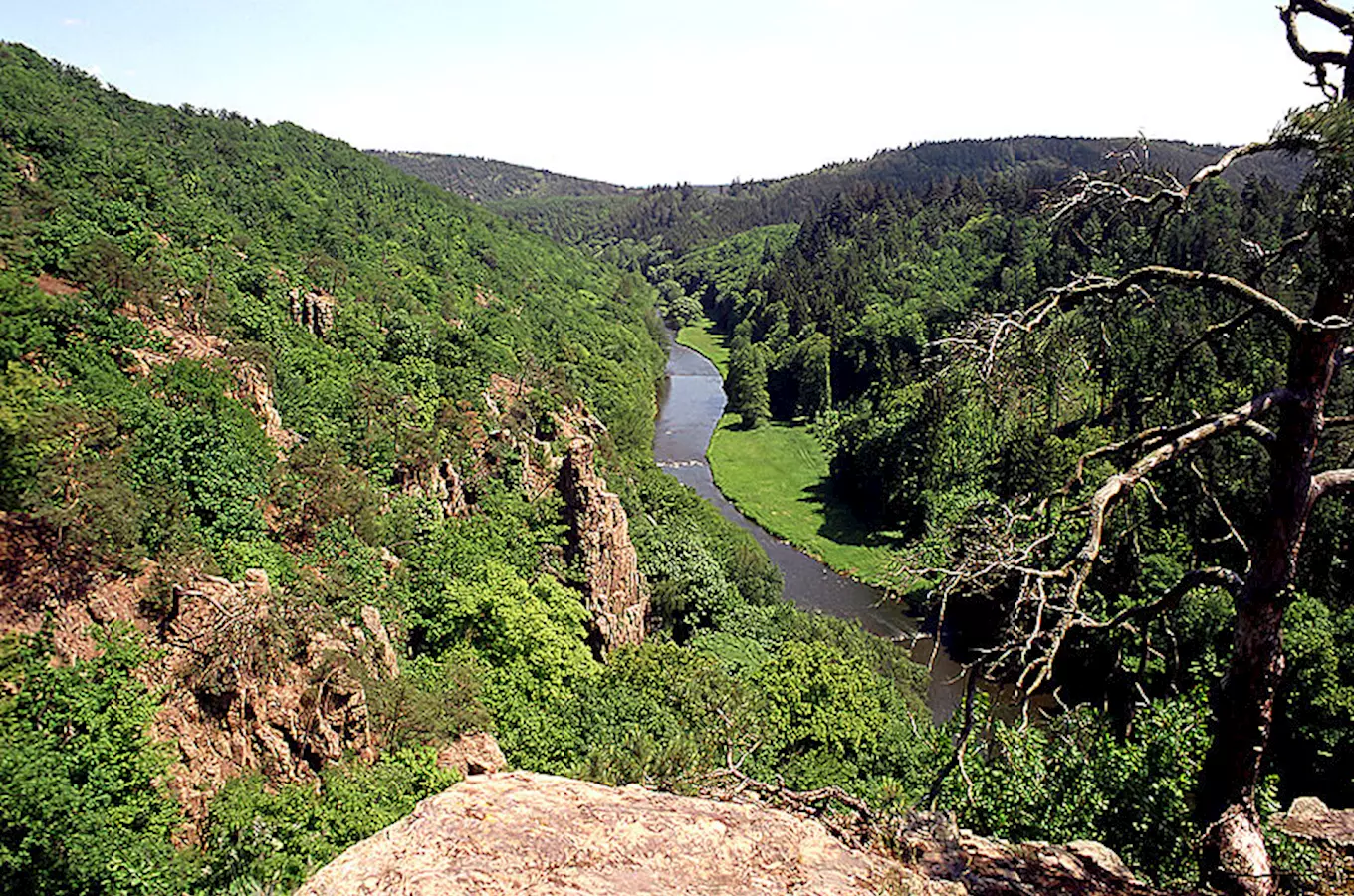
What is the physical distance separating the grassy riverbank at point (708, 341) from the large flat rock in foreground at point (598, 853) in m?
109

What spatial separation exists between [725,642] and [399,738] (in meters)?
19.8

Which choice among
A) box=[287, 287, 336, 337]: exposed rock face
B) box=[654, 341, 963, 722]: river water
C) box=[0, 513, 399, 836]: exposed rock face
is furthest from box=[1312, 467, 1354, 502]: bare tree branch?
box=[287, 287, 336, 337]: exposed rock face

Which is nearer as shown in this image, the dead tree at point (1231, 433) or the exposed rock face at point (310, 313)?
the dead tree at point (1231, 433)

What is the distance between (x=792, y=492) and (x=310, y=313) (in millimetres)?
44179

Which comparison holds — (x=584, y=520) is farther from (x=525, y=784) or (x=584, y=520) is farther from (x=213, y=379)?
(x=525, y=784)

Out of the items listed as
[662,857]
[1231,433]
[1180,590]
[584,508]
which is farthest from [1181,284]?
[584,508]

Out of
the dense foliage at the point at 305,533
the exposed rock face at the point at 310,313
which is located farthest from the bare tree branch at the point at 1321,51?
the exposed rock face at the point at 310,313

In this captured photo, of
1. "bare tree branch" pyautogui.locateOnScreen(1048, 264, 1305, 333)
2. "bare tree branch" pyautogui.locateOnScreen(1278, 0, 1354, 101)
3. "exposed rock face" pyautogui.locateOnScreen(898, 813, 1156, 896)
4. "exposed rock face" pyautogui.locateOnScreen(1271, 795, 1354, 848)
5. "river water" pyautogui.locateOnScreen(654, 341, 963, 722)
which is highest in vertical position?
"bare tree branch" pyautogui.locateOnScreen(1278, 0, 1354, 101)

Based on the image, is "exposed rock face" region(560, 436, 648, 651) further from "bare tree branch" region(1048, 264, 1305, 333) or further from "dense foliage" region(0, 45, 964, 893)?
"bare tree branch" region(1048, 264, 1305, 333)

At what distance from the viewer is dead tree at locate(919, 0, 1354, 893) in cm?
530

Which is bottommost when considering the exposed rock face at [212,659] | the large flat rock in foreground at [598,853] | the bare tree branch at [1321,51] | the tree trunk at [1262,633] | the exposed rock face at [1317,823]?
the exposed rock face at [212,659]

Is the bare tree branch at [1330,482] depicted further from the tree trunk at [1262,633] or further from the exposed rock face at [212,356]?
the exposed rock face at [212,356]

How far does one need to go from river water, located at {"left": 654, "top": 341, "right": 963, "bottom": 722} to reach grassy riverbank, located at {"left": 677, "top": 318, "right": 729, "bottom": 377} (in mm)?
9452

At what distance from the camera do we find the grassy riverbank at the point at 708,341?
126950 millimetres
